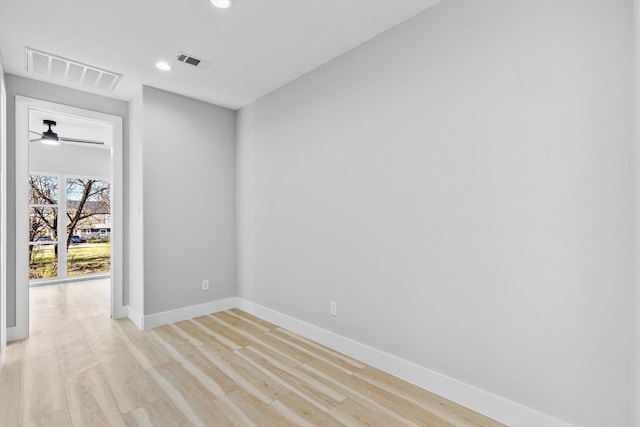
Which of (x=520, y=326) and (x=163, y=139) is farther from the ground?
(x=163, y=139)

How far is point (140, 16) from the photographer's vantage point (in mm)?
2182

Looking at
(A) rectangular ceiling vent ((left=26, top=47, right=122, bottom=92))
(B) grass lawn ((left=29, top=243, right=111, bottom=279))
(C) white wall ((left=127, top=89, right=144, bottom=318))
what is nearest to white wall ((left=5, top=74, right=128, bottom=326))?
(A) rectangular ceiling vent ((left=26, top=47, right=122, bottom=92))

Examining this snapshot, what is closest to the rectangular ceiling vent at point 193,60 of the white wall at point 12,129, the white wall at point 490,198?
the white wall at point 490,198

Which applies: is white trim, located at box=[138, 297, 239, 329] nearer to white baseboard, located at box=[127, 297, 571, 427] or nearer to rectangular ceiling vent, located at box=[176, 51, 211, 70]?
white baseboard, located at box=[127, 297, 571, 427]

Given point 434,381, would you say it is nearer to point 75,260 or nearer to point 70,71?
point 70,71

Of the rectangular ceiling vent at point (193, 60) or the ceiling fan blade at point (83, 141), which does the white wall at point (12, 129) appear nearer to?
the rectangular ceiling vent at point (193, 60)

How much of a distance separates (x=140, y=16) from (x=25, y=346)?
3.00 meters

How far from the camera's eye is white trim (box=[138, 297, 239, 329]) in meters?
3.31

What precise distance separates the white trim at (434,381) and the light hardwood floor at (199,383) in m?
0.06

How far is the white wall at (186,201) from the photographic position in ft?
11.0

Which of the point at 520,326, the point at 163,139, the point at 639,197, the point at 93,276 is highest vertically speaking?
the point at 163,139

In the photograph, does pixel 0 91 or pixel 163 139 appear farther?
pixel 163 139

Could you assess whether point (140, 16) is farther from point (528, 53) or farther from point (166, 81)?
point (528, 53)

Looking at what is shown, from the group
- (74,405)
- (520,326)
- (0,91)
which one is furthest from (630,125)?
(0,91)
